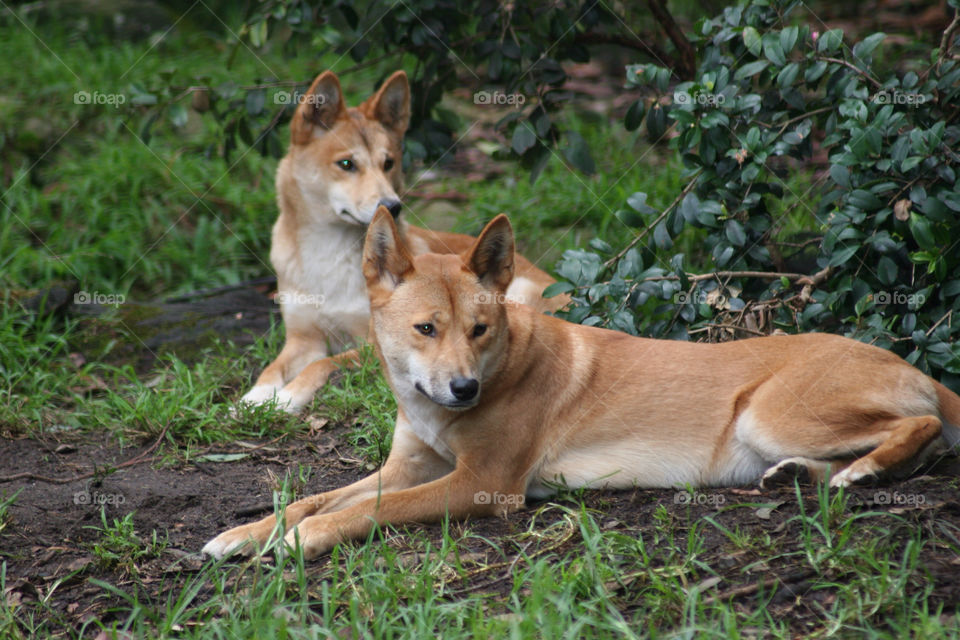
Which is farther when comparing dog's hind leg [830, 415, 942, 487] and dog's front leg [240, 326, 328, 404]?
dog's front leg [240, 326, 328, 404]

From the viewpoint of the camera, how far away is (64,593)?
3439 mm

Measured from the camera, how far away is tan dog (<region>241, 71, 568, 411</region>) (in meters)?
6.02

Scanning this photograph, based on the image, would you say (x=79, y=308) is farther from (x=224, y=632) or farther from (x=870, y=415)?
(x=870, y=415)

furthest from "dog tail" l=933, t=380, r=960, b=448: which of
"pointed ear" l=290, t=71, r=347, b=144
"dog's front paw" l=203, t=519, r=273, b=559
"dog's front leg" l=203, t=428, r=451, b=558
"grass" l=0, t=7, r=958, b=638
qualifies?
"pointed ear" l=290, t=71, r=347, b=144

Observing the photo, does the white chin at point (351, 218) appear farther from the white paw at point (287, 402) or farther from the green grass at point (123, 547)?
the green grass at point (123, 547)

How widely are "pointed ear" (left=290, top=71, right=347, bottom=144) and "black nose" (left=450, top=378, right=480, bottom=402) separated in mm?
2921

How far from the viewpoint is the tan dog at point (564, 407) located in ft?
12.4

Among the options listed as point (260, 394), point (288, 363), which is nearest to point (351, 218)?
point (288, 363)

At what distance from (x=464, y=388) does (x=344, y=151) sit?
286cm

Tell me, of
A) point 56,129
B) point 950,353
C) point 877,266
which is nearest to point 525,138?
point 877,266

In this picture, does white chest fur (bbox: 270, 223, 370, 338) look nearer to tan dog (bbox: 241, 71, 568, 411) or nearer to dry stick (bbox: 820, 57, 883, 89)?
tan dog (bbox: 241, 71, 568, 411)

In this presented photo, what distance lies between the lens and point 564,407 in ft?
13.6

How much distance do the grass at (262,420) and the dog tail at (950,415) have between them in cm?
83

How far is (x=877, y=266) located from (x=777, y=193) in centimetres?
65
